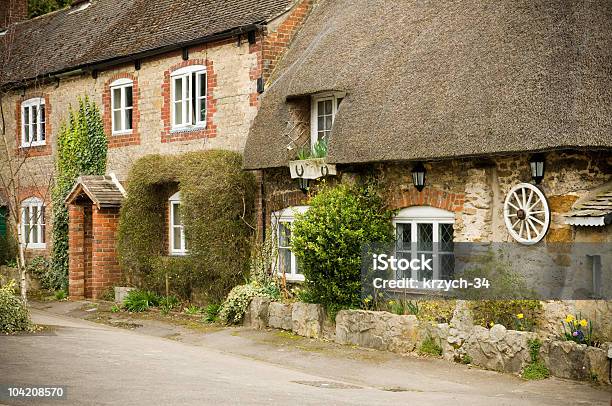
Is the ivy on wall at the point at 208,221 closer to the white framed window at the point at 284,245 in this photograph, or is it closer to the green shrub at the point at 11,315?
the white framed window at the point at 284,245

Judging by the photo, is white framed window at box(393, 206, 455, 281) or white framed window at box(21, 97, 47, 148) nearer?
white framed window at box(393, 206, 455, 281)

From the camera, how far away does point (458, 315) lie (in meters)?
14.2

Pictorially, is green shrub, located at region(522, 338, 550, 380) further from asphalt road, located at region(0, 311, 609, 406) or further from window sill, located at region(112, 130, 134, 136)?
window sill, located at region(112, 130, 134, 136)

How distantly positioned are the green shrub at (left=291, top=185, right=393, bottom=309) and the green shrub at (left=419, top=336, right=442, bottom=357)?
171 centimetres

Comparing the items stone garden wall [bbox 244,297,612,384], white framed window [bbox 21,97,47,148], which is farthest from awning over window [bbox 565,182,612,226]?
white framed window [bbox 21,97,47,148]

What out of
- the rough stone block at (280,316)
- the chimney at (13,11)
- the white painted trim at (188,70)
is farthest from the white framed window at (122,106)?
the chimney at (13,11)

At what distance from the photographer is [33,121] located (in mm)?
26234

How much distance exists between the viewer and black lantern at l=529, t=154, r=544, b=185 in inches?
537

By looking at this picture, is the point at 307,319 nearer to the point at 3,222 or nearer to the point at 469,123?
the point at 469,123

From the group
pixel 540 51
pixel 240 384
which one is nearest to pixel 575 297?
pixel 540 51

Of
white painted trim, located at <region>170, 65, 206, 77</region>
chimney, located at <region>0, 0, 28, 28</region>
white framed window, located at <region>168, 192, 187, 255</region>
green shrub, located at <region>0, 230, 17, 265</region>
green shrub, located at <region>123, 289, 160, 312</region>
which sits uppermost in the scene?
chimney, located at <region>0, 0, 28, 28</region>

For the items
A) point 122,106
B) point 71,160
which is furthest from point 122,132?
point 71,160

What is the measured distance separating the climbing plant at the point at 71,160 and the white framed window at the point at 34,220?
123 centimetres

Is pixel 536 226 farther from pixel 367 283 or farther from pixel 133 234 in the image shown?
pixel 133 234
